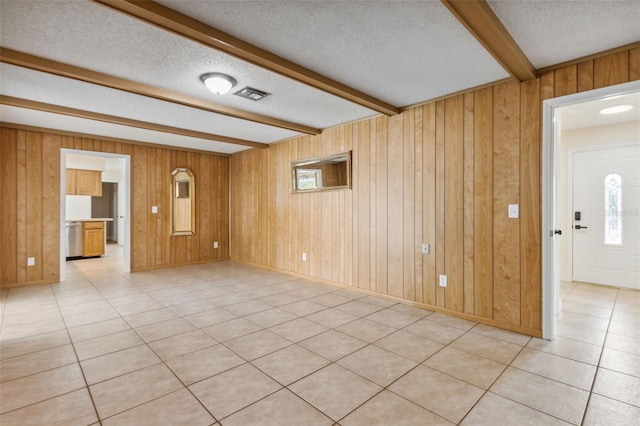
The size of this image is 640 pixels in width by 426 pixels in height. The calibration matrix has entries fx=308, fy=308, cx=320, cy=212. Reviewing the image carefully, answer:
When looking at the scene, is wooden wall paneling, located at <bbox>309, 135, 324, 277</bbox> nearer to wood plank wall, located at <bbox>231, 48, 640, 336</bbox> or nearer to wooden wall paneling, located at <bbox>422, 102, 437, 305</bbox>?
wood plank wall, located at <bbox>231, 48, 640, 336</bbox>

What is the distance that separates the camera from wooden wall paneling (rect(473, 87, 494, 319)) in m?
3.05

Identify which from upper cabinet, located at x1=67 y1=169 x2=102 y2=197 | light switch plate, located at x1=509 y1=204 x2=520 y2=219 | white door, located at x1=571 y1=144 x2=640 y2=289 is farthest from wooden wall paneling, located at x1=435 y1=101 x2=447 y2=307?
upper cabinet, located at x1=67 y1=169 x2=102 y2=197

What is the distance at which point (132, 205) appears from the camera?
570 centimetres

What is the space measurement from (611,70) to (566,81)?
0.91 ft

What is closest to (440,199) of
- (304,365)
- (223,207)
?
(304,365)

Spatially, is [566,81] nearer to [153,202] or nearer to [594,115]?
[594,115]

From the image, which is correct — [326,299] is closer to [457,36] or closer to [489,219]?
[489,219]

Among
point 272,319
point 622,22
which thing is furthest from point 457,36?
point 272,319

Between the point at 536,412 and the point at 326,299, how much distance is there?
8.07 ft

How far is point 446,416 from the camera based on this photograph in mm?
1730

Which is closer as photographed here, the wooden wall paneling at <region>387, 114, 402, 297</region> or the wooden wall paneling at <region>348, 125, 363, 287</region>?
the wooden wall paneling at <region>387, 114, 402, 297</region>

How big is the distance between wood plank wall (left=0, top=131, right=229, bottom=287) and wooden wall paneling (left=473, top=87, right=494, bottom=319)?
535 centimetres

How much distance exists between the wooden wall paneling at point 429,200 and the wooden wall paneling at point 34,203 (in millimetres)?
5649

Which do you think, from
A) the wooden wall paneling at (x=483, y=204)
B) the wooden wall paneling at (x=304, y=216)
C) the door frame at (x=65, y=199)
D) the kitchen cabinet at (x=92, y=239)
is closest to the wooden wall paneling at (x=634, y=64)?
the wooden wall paneling at (x=483, y=204)
